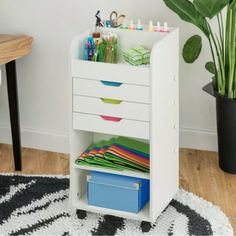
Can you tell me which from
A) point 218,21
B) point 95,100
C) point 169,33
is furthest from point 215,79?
point 95,100

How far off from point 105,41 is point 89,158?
1.52ft

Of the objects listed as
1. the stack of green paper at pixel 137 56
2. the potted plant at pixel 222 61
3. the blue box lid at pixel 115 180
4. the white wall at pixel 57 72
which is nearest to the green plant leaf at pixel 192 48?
the potted plant at pixel 222 61

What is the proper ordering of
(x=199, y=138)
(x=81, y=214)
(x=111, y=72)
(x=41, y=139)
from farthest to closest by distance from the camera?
(x=41, y=139) → (x=199, y=138) → (x=81, y=214) → (x=111, y=72)

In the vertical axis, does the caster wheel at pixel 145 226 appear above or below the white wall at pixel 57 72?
below

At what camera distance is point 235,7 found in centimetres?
250

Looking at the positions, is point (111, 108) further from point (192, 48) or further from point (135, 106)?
point (192, 48)

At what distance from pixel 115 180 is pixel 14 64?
78 cm

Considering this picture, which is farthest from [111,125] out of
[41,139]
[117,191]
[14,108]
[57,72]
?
[41,139]

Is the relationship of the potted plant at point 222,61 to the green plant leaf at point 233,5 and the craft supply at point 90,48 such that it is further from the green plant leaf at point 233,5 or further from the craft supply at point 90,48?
the craft supply at point 90,48

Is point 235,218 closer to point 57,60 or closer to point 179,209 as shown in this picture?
point 179,209

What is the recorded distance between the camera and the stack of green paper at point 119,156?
2.35 m

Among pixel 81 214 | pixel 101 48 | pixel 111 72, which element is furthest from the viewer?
pixel 81 214

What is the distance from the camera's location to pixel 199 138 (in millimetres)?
2992

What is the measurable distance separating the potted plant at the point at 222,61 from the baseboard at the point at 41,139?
2.59ft
